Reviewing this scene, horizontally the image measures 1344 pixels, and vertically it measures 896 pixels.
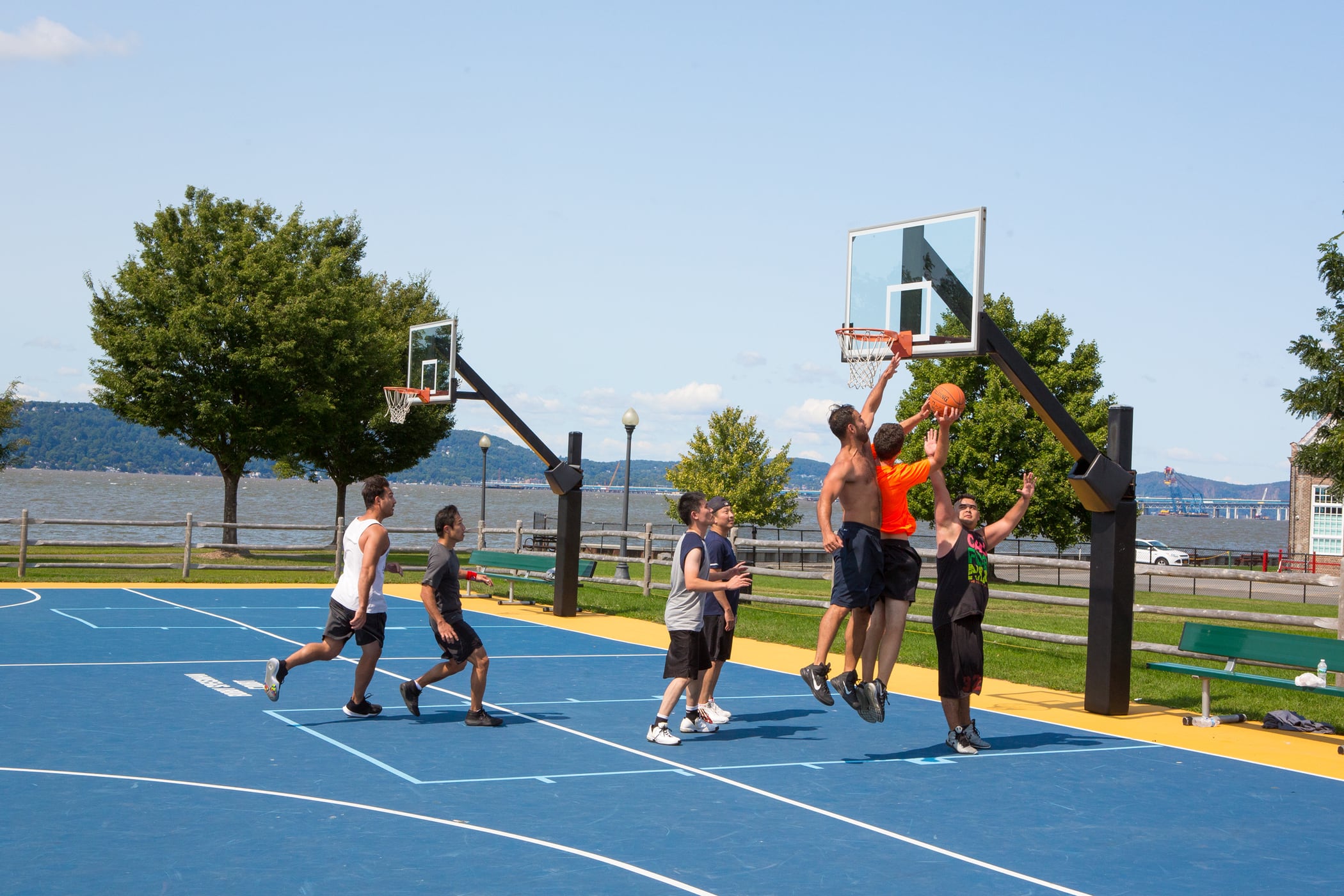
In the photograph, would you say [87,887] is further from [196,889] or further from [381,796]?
[381,796]

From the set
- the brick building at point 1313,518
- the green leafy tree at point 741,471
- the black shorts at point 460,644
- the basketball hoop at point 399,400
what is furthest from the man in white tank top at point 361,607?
the brick building at point 1313,518

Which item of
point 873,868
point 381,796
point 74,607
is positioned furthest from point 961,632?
point 74,607

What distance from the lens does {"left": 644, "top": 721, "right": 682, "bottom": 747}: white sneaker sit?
9742 millimetres

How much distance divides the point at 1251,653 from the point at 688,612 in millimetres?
5420

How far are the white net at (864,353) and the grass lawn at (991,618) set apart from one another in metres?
4.51

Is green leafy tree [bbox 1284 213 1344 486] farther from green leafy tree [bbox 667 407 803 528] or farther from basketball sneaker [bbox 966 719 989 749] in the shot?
basketball sneaker [bbox 966 719 989 749]

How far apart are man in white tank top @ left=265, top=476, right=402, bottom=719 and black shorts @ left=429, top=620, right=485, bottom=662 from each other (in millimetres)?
554

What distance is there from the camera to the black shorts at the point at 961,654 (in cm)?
940

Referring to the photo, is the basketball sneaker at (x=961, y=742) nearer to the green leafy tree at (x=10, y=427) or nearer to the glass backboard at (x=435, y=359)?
the glass backboard at (x=435, y=359)

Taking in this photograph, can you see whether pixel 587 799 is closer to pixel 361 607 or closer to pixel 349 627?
pixel 361 607

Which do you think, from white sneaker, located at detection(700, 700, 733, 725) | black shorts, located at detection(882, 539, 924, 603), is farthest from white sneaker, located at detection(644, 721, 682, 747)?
black shorts, located at detection(882, 539, 924, 603)

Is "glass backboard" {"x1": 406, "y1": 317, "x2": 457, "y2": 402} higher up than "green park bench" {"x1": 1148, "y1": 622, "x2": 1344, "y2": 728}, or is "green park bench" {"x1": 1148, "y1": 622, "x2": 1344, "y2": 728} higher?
"glass backboard" {"x1": 406, "y1": 317, "x2": 457, "y2": 402}

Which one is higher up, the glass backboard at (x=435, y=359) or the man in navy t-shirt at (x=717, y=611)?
the glass backboard at (x=435, y=359)

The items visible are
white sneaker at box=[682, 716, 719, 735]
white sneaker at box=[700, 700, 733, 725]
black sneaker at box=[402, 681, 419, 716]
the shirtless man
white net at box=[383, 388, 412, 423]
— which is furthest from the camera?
white net at box=[383, 388, 412, 423]
